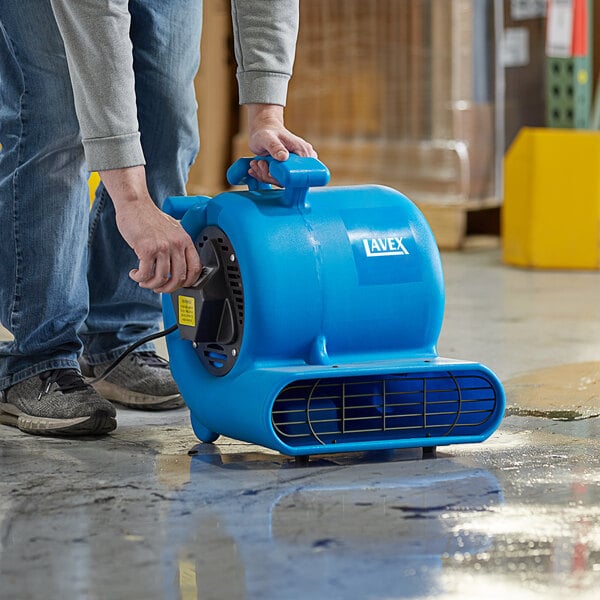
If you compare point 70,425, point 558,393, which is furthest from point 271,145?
point 558,393

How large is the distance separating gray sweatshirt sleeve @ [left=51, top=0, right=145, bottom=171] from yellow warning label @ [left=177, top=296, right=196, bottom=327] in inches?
8.4

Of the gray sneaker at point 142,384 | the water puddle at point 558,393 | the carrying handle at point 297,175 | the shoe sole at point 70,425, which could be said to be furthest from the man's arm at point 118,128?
the water puddle at point 558,393

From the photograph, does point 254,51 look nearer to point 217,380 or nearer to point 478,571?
point 217,380

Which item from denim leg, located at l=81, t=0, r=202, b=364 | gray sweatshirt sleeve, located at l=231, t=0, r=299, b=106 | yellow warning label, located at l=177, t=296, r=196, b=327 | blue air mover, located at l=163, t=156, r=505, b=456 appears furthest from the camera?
denim leg, located at l=81, t=0, r=202, b=364

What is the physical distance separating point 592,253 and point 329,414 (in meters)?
2.54

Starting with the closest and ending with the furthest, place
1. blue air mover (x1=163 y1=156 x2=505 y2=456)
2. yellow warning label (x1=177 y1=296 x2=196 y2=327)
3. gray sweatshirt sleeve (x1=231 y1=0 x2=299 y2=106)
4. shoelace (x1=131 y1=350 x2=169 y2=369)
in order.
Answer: blue air mover (x1=163 y1=156 x2=505 y2=456) → yellow warning label (x1=177 y1=296 x2=196 y2=327) → gray sweatshirt sleeve (x1=231 y1=0 x2=299 y2=106) → shoelace (x1=131 y1=350 x2=169 y2=369)

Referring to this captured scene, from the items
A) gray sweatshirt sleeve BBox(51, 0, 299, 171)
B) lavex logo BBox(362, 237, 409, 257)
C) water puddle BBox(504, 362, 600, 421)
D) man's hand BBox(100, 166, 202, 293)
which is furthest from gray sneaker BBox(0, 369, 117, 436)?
water puddle BBox(504, 362, 600, 421)

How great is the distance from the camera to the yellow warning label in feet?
5.98

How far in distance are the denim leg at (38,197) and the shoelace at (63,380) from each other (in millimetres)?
13

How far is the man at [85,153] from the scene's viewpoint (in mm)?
1754

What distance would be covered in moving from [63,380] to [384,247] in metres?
0.61

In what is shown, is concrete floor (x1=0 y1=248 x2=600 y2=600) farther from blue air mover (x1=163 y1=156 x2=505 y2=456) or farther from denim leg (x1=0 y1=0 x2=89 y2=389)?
denim leg (x1=0 y1=0 x2=89 y2=389)

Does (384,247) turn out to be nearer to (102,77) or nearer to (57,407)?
(102,77)

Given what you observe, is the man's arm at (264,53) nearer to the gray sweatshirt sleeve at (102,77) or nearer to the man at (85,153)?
the man at (85,153)
